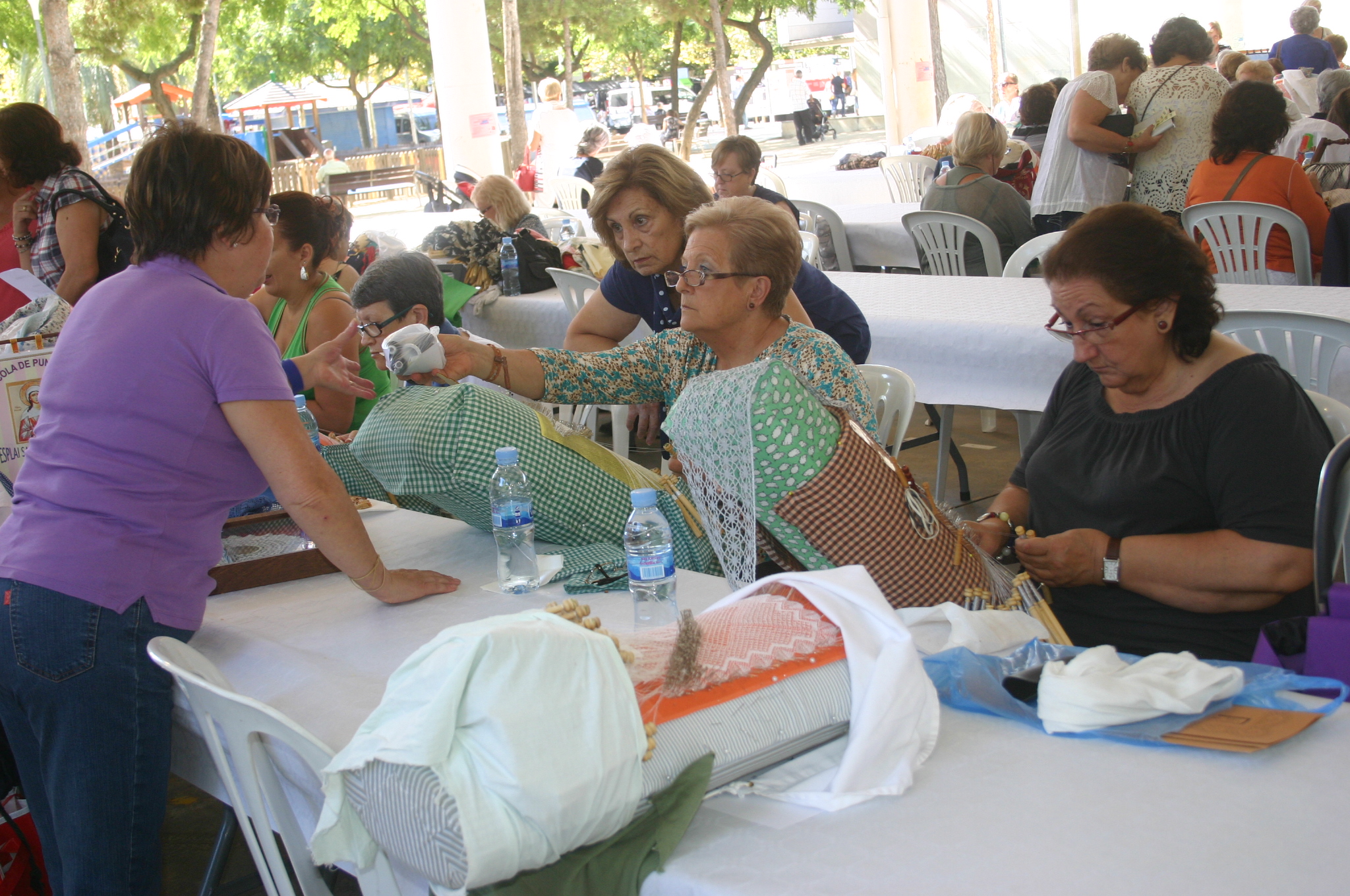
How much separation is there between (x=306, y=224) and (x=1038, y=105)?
5239 millimetres

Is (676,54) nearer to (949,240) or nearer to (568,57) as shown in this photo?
(568,57)

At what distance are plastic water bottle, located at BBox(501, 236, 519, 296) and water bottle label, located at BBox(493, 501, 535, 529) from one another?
380 cm

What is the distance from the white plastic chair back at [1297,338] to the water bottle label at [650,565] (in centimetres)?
184

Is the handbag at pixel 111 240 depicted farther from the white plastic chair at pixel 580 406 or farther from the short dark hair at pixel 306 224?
the white plastic chair at pixel 580 406

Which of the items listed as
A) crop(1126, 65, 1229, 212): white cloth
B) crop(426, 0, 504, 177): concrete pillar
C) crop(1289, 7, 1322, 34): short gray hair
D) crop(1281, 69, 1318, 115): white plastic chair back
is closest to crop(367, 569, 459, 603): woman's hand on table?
crop(1126, 65, 1229, 212): white cloth

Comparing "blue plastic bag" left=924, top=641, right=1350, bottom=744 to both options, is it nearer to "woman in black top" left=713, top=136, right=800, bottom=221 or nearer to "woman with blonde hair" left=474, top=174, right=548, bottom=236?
"woman in black top" left=713, top=136, right=800, bottom=221

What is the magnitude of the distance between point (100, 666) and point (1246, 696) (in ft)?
5.39

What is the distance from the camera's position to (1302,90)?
9.08m

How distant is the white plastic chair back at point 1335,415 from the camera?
2088 mm

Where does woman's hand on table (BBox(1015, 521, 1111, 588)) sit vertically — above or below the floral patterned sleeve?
below

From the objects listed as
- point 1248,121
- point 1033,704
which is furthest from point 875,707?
point 1248,121

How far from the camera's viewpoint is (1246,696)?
1333 millimetres

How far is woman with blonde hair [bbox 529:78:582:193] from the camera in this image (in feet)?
42.9

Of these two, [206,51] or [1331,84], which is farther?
[206,51]
